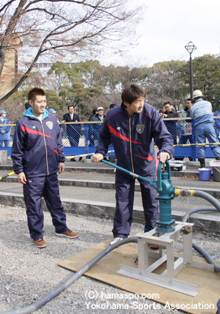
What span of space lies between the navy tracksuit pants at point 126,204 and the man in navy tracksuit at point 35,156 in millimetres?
953

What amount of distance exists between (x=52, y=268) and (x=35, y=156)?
4.37 feet

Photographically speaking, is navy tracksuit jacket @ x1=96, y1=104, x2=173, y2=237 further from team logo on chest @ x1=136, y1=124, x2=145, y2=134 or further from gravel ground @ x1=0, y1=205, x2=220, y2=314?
gravel ground @ x1=0, y1=205, x2=220, y2=314

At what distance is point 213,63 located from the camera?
3409 centimetres

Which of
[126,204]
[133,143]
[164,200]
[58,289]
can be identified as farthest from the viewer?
[126,204]

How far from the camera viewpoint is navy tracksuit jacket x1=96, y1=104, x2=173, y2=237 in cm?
336

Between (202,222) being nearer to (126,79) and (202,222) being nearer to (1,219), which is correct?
(1,219)

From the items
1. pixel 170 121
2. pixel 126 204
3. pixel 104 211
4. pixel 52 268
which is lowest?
pixel 52 268

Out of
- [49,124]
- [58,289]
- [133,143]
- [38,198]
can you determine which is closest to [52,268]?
[58,289]

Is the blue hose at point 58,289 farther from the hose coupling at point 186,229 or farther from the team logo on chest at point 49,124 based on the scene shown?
the team logo on chest at point 49,124

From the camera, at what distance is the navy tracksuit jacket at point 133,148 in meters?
3.36

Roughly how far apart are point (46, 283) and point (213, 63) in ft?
115

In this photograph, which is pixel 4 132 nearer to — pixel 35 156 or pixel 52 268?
pixel 35 156

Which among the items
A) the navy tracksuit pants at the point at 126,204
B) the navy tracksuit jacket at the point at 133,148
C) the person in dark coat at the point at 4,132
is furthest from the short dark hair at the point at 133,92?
the person in dark coat at the point at 4,132

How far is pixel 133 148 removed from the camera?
3436mm
